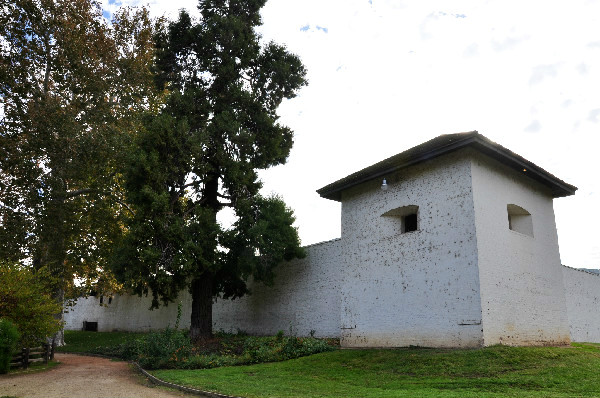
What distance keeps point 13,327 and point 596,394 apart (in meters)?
11.9

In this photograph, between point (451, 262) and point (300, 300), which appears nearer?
point (451, 262)

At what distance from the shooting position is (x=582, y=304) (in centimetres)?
1616

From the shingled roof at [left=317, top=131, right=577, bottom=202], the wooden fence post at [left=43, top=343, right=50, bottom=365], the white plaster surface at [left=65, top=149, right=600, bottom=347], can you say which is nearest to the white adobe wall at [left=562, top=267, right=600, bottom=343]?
the white plaster surface at [left=65, top=149, right=600, bottom=347]

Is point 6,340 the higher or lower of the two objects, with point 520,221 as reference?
lower

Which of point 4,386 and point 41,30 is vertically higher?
point 41,30

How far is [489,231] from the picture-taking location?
10.1 metres

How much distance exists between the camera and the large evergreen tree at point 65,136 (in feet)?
48.6

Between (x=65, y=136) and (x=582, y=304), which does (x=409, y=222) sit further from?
(x=65, y=136)

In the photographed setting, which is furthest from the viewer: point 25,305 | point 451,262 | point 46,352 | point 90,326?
point 90,326

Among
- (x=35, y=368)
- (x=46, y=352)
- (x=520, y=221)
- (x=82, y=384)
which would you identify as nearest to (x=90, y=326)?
(x=46, y=352)

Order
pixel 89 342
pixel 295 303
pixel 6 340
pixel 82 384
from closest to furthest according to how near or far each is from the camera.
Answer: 1. pixel 82 384
2. pixel 6 340
3. pixel 295 303
4. pixel 89 342

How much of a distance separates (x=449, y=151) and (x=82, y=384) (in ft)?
31.6

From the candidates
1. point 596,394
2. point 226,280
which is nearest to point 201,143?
point 226,280

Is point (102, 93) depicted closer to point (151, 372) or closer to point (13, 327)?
point (13, 327)
